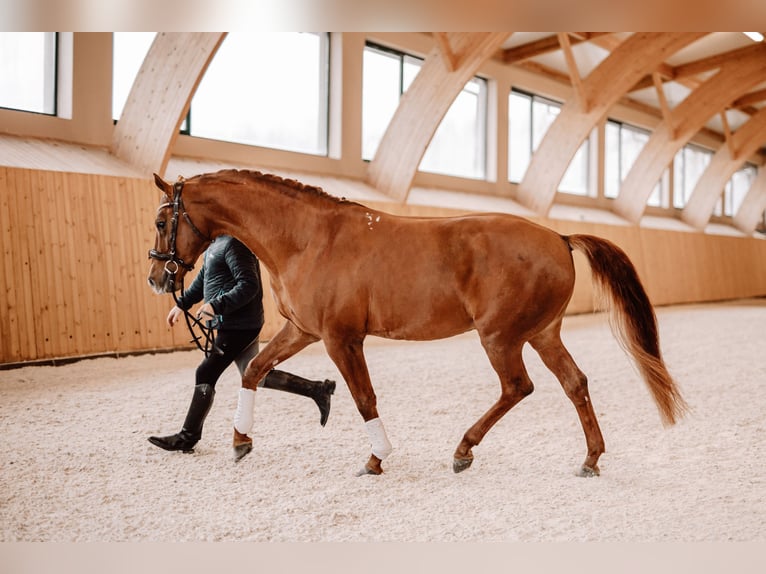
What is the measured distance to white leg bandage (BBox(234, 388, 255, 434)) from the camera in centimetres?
388

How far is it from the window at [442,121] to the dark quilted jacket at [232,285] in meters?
8.61

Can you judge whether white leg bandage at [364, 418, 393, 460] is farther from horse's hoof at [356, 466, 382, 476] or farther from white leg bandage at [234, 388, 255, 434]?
white leg bandage at [234, 388, 255, 434]

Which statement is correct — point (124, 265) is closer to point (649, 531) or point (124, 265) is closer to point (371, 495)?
point (371, 495)

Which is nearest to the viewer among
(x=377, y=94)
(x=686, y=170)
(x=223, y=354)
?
(x=223, y=354)

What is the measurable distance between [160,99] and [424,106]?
468 cm

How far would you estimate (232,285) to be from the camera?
4148 millimetres

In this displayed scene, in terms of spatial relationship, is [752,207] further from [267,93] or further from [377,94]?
[267,93]

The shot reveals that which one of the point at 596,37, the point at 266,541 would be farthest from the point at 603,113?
the point at 266,541

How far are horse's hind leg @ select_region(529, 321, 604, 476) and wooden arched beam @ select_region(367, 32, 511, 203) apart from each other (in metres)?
8.08

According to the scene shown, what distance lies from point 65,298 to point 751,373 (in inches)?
293

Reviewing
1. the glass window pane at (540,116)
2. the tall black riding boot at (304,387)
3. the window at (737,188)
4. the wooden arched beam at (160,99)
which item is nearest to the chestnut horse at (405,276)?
the tall black riding boot at (304,387)

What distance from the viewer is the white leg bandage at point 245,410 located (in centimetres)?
388

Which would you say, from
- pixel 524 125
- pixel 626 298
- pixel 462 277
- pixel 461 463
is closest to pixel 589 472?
pixel 461 463

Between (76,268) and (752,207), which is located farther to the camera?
(752,207)
